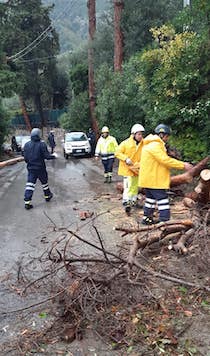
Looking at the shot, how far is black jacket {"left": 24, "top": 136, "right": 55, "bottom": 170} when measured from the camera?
9.99 m

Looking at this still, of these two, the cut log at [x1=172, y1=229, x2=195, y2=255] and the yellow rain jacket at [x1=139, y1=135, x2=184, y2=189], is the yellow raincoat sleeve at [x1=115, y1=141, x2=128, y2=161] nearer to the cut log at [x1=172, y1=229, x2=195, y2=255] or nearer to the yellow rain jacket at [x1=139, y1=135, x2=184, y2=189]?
the yellow rain jacket at [x1=139, y1=135, x2=184, y2=189]

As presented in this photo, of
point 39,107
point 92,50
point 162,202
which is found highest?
point 92,50

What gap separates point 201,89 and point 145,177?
16.4ft

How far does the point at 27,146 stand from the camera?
33.0 ft

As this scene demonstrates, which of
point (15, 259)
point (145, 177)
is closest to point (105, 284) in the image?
point (15, 259)

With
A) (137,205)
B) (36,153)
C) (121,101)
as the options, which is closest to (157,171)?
(137,205)

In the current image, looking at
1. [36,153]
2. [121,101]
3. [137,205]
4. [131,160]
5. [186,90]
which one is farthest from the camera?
[121,101]

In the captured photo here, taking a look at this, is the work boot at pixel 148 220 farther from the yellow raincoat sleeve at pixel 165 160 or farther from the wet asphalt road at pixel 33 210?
the wet asphalt road at pixel 33 210

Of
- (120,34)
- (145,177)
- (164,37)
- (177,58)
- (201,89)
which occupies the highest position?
(120,34)

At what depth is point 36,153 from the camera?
1002cm

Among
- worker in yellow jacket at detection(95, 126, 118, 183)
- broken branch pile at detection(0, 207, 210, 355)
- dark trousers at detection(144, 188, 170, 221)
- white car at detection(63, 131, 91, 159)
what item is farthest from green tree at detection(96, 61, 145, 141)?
broken branch pile at detection(0, 207, 210, 355)

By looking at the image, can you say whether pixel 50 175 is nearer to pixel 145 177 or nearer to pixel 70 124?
pixel 145 177

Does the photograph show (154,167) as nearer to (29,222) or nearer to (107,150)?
(29,222)

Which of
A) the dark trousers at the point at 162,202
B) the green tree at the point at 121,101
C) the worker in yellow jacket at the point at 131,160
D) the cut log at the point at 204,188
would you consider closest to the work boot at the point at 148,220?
the dark trousers at the point at 162,202
